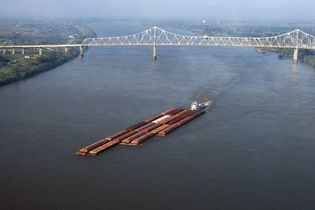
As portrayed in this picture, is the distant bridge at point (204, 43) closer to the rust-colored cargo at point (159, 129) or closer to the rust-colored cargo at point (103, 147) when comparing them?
the rust-colored cargo at point (159, 129)

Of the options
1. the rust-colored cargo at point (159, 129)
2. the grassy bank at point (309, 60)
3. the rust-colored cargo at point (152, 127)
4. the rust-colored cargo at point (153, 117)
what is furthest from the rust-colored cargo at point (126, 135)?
the grassy bank at point (309, 60)

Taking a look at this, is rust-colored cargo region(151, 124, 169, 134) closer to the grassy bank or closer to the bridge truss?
the grassy bank

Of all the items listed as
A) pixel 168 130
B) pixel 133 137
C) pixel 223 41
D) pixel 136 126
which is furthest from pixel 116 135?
pixel 223 41

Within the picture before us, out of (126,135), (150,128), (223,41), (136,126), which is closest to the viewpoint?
(126,135)

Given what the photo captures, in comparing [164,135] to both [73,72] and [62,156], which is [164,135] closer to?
[62,156]

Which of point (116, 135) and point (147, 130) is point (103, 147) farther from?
point (147, 130)

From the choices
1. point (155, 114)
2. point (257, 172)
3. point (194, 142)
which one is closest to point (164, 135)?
point (194, 142)
